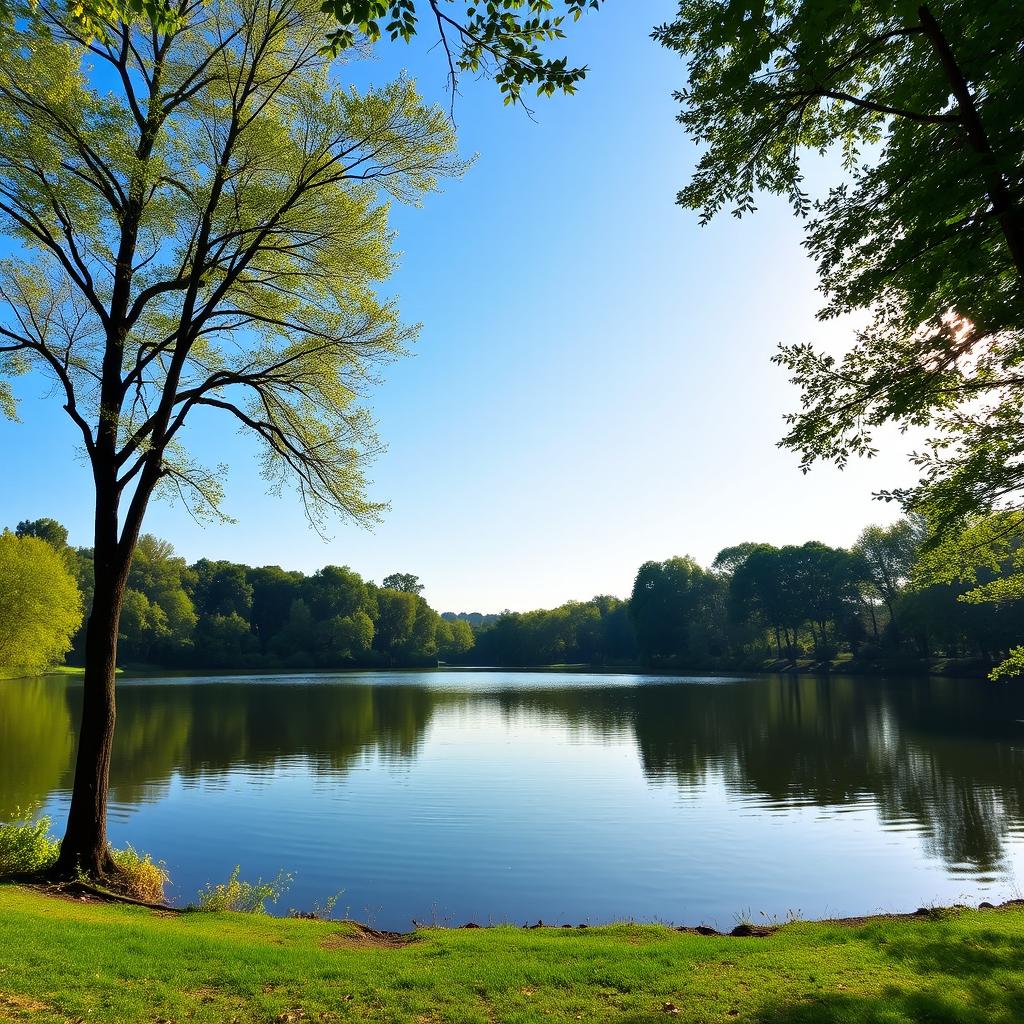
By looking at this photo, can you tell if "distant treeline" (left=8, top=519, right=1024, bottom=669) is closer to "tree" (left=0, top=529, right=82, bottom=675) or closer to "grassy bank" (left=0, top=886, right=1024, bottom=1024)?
"tree" (left=0, top=529, right=82, bottom=675)

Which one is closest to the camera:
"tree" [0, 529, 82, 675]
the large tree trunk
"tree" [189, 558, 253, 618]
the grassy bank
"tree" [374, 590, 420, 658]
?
the grassy bank

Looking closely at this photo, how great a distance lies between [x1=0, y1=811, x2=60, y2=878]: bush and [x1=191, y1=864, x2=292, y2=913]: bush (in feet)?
7.41

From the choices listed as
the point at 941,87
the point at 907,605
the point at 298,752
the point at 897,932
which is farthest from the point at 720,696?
the point at 941,87

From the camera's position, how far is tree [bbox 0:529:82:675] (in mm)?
42625

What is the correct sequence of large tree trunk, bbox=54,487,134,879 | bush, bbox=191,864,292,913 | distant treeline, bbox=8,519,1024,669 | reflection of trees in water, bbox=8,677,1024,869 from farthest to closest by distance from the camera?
1. distant treeline, bbox=8,519,1024,669
2. reflection of trees in water, bbox=8,677,1024,869
3. large tree trunk, bbox=54,487,134,879
4. bush, bbox=191,864,292,913

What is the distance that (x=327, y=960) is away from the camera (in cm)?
638

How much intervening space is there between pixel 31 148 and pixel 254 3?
381cm

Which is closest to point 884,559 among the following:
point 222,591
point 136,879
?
point 136,879

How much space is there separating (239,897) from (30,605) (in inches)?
1691

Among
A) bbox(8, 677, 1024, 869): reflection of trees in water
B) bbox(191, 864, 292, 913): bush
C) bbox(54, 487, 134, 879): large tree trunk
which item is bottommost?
bbox(8, 677, 1024, 869): reflection of trees in water

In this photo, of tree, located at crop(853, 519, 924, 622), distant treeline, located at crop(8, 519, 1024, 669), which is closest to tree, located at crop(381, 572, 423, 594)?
distant treeline, located at crop(8, 519, 1024, 669)

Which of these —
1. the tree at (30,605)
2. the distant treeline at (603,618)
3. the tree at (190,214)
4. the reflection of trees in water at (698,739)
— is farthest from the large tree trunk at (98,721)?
the distant treeline at (603,618)

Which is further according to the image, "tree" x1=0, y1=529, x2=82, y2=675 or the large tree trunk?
A: "tree" x1=0, y1=529, x2=82, y2=675

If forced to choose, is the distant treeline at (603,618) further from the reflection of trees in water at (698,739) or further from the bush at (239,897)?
the bush at (239,897)
